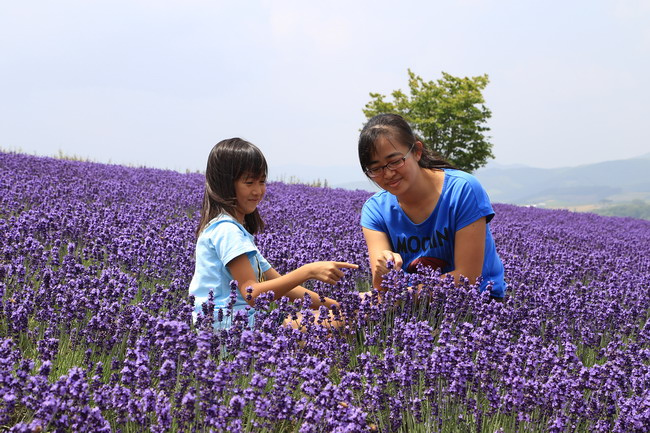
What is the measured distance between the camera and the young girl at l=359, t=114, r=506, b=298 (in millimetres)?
3512

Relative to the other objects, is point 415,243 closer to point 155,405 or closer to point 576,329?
point 576,329

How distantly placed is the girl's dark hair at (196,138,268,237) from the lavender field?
582mm

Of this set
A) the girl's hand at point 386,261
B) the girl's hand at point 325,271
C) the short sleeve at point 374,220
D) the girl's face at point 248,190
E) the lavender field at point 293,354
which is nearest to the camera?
the lavender field at point 293,354

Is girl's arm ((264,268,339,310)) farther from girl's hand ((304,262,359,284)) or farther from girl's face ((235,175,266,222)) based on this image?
girl's face ((235,175,266,222))

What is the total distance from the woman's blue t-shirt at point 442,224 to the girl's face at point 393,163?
36 cm

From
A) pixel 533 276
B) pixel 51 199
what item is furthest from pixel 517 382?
pixel 51 199

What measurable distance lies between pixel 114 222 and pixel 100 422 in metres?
4.32

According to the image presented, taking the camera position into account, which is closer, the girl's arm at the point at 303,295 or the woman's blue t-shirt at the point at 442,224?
the girl's arm at the point at 303,295

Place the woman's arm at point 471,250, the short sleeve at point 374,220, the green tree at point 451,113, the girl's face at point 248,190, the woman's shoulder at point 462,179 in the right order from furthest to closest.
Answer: the green tree at point 451,113 → the short sleeve at point 374,220 → the woman's shoulder at point 462,179 → the woman's arm at point 471,250 → the girl's face at point 248,190

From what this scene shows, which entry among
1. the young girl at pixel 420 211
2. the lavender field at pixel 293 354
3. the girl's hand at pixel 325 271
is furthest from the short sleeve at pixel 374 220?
the girl's hand at pixel 325 271

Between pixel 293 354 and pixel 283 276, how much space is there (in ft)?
1.90

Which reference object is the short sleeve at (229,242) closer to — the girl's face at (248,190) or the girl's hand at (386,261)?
the girl's face at (248,190)

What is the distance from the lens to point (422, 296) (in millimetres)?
3455

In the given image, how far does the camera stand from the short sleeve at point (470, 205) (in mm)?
3627
